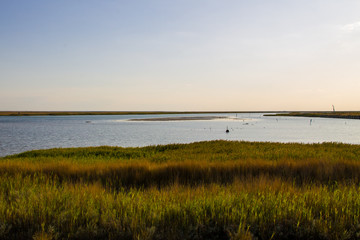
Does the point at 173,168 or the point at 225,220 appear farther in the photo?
the point at 173,168

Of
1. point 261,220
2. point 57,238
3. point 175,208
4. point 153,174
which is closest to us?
point 57,238

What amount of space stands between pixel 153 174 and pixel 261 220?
18.9 ft

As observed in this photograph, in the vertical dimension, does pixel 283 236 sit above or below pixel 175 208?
below

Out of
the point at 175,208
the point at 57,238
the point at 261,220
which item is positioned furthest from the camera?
the point at 175,208

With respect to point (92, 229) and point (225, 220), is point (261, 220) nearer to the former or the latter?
point (225, 220)

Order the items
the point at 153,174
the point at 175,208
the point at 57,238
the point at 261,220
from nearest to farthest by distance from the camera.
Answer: the point at 57,238, the point at 261,220, the point at 175,208, the point at 153,174

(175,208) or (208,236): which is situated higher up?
(175,208)

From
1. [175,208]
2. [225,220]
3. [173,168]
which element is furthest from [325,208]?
[173,168]

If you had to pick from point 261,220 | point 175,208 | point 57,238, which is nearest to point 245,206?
point 261,220

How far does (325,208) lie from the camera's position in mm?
5312

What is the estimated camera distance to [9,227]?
4.56 metres

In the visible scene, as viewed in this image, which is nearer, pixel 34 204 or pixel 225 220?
pixel 225 220

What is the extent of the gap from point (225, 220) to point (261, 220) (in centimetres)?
67

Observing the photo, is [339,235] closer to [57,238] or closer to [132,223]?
[132,223]
